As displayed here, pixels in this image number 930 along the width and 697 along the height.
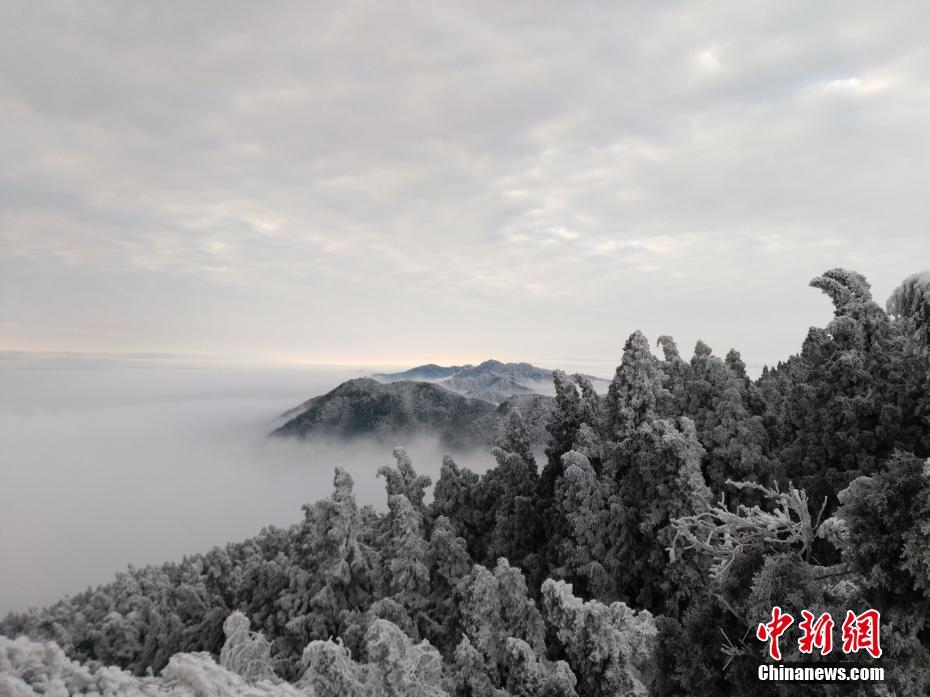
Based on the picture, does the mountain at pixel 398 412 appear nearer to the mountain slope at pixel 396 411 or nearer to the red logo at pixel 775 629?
the mountain slope at pixel 396 411

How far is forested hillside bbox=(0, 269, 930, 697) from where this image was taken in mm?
8094

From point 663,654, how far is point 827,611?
10.8 ft

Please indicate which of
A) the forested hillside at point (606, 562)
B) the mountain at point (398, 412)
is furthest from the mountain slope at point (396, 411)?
the forested hillside at point (606, 562)

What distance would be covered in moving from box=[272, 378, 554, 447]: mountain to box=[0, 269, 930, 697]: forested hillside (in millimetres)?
103425

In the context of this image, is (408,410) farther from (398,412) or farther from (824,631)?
(824,631)

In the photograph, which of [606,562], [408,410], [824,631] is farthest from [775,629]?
[408,410]

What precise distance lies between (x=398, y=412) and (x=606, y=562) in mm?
128257

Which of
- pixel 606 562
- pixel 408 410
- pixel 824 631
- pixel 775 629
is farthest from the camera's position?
pixel 408 410

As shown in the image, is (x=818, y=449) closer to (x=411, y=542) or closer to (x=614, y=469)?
(x=614, y=469)

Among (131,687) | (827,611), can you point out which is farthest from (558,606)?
(131,687)

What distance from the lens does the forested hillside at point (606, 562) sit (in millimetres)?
8094

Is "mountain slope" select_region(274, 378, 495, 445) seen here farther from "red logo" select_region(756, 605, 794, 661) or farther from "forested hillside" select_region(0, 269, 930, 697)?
"red logo" select_region(756, 605, 794, 661)

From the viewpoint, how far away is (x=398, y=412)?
6004 inches

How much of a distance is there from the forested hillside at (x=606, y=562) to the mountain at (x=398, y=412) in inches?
4072
